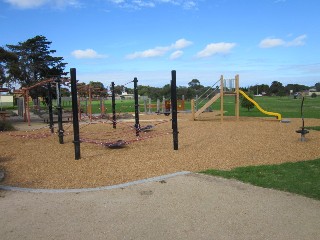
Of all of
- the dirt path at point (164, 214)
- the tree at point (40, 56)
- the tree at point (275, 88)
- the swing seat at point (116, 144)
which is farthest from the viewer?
the tree at point (275, 88)

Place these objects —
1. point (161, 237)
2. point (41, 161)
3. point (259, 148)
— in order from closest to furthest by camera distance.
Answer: point (161, 237)
point (41, 161)
point (259, 148)

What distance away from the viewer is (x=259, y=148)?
9.09 m

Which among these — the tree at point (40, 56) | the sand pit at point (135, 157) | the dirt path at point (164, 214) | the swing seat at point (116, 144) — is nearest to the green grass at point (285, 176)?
the dirt path at point (164, 214)

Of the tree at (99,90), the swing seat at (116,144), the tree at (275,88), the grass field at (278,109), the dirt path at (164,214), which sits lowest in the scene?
the dirt path at (164,214)

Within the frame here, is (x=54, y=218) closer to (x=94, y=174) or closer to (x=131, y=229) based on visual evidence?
(x=131, y=229)

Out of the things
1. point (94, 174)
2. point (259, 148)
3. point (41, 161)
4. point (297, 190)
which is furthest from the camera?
point (259, 148)

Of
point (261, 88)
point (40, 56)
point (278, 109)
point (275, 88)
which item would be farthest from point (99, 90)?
point (261, 88)

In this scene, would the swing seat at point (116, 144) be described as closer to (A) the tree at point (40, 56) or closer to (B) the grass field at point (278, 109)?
(B) the grass field at point (278, 109)

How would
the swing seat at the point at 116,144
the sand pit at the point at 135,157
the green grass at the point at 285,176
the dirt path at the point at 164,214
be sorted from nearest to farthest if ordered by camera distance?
the dirt path at the point at 164,214, the green grass at the point at 285,176, the sand pit at the point at 135,157, the swing seat at the point at 116,144

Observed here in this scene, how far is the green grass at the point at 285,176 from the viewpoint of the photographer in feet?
17.3

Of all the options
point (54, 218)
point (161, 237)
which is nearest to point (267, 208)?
point (161, 237)

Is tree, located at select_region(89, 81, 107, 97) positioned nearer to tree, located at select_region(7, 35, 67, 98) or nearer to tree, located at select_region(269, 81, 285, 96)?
tree, located at select_region(7, 35, 67, 98)

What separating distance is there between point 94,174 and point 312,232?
166 inches

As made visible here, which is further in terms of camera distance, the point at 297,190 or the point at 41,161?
the point at 41,161
